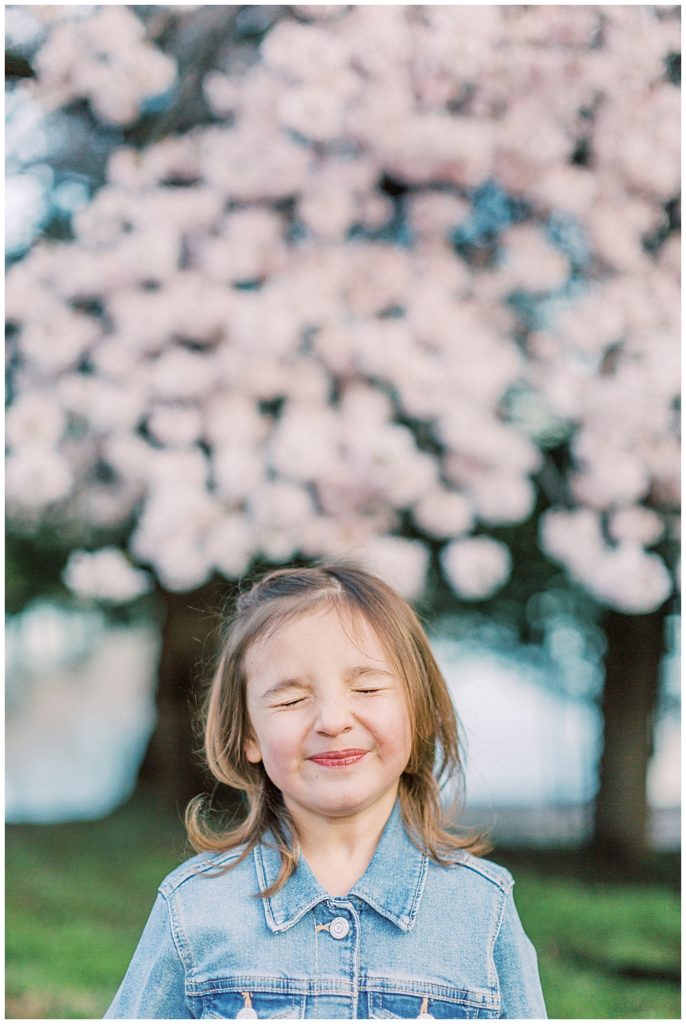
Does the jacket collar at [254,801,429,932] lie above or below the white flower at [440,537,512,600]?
below

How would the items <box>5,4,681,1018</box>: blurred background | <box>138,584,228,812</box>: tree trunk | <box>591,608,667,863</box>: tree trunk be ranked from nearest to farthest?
<box>5,4,681,1018</box>: blurred background < <box>591,608,667,863</box>: tree trunk < <box>138,584,228,812</box>: tree trunk

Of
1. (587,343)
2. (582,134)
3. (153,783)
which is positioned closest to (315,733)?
(587,343)

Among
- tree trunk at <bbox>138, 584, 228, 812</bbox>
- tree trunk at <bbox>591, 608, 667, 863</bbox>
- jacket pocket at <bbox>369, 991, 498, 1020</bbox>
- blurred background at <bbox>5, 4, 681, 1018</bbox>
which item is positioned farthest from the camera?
tree trunk at <bbox>138, 584, 228, 812</bbox>

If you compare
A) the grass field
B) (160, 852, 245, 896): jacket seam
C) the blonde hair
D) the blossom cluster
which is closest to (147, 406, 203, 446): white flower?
the blossom cluster

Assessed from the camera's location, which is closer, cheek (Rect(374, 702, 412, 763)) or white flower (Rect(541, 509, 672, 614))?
cheek (Rect(374, 702, 412, 763))

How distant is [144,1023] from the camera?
125cm

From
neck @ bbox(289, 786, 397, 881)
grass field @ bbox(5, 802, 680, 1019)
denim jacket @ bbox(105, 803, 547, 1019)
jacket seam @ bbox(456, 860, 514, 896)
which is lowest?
grass field @ bbox(5, 802, 680, 1019)

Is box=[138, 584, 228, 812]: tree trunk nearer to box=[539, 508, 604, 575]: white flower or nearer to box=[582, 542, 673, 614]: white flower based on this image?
box=[539, 508, 604, 575]: white flower

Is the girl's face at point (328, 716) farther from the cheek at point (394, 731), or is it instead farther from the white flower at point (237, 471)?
the white flower at point (237, 471)

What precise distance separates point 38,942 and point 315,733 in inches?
95.4

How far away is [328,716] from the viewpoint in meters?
1.23

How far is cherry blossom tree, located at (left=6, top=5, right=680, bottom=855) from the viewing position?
2.74 m

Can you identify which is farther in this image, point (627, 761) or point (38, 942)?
point (627, 761)

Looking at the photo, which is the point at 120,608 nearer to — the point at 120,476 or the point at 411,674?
the point at 120,476
